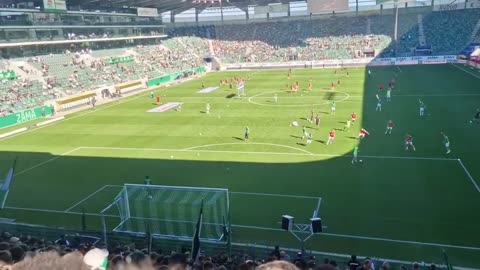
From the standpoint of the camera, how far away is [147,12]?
270ft

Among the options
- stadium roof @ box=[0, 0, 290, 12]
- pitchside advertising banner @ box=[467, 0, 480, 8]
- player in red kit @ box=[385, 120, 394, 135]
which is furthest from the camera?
pitchside advertising banner @ box=[467, 0, 480, 8]

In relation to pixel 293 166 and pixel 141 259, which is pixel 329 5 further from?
pixel 141 259

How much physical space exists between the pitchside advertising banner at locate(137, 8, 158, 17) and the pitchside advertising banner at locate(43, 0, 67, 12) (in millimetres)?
24223

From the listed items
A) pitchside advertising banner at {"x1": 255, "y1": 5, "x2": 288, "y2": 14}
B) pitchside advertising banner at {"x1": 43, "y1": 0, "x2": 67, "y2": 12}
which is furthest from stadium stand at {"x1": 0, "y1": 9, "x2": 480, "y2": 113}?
pitchside advertising banner at {"x1": 43, "y1": 0, "x2": 67, "y2": 12}

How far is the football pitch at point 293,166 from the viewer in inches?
703

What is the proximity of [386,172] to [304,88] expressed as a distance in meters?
30.8

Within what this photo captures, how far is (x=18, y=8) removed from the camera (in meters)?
53.6

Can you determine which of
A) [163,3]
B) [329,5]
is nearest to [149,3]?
[163,3]

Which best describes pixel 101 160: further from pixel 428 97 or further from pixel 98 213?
pixel 428 97

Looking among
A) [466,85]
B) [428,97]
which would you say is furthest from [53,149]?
[466,85]

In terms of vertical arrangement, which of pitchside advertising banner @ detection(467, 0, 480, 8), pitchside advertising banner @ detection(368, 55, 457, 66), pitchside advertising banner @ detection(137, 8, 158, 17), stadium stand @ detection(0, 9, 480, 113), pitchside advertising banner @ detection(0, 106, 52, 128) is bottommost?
pitchside advertising banner @ detection(0, 106, 52, 128)

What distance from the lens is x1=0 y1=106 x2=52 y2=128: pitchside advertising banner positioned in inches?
1631

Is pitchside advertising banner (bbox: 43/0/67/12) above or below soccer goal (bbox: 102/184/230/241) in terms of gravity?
above

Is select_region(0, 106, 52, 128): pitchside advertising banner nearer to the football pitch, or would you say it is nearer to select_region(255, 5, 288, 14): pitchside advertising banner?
the football pitch
